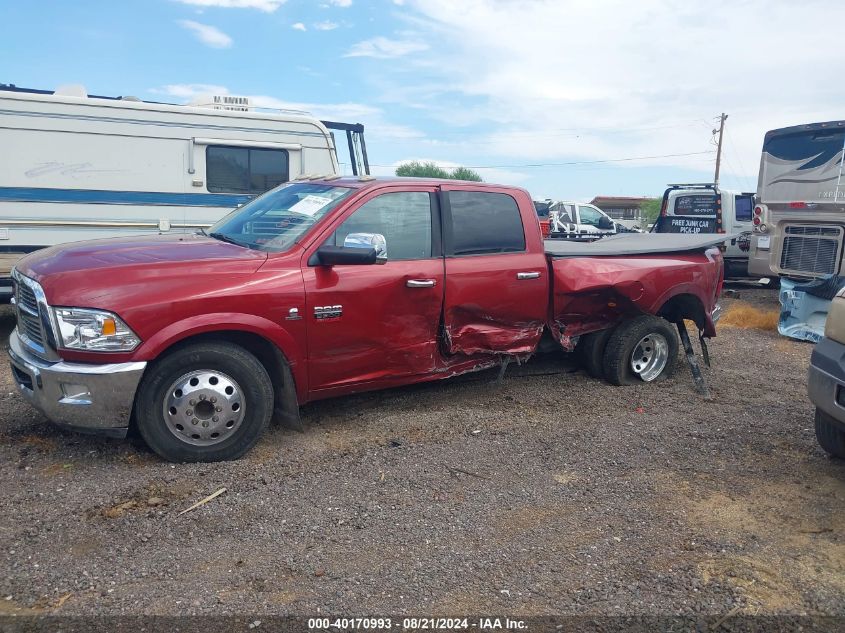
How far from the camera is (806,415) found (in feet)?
18.8

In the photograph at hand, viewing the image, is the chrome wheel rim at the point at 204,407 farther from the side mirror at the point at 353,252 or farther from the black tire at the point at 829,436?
the black tire at the point at 829,436

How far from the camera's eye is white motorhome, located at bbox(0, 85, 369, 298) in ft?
26.9

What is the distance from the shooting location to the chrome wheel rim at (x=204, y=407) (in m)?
4.18

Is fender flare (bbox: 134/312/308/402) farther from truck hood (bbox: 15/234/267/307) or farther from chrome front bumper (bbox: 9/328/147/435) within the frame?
truck hood (bbox: 15/234/267/307)

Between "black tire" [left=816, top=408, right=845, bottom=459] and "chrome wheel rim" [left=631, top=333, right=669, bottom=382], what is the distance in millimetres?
1940

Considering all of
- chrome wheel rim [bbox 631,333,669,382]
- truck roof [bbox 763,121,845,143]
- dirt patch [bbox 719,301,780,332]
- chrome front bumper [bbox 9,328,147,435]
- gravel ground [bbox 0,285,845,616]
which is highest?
truck roof [bbox 763,121,845,143]

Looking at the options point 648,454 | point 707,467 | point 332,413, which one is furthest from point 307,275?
point 707,467

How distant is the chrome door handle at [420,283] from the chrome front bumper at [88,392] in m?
1.83

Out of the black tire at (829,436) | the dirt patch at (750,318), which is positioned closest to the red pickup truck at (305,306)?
the black tire at (829,436)

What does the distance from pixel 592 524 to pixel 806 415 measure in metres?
2.96

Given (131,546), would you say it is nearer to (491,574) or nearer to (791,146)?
(491,574)

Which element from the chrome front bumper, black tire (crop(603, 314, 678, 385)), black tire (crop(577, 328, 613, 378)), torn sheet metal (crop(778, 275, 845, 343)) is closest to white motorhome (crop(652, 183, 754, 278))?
torn sheet metal (crop(778, 275, 845, 343))

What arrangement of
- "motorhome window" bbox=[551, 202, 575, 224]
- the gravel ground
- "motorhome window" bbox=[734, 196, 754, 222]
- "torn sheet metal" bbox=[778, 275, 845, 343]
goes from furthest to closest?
"motorhome window" bbox=[551, 202, 575, 224], "motorhome window" bbox=[734, 196, 754, 222], "torn sheet metal" bbox=[778, 275, 845, 343], the gravel ground

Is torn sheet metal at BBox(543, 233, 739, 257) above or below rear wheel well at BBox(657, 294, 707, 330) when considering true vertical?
above
